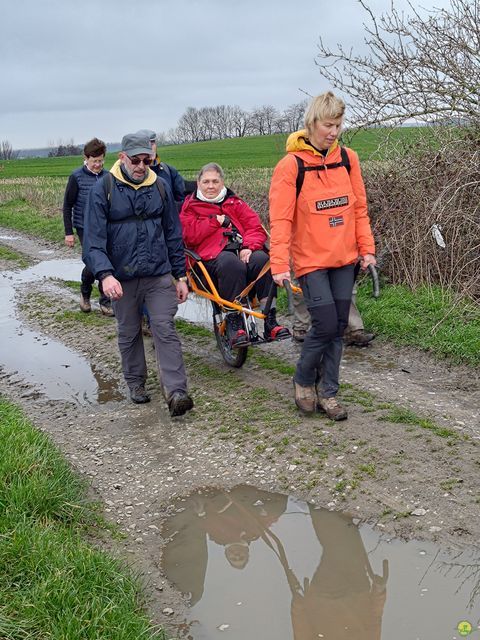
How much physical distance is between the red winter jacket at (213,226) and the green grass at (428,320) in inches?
68.6

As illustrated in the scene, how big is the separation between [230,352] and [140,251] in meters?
1.63

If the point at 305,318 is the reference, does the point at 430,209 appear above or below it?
above

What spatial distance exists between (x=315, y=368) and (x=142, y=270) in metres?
1.63

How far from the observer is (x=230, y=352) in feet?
22.5

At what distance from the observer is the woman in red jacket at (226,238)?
649 cm

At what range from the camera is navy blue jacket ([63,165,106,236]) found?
29.1 feet

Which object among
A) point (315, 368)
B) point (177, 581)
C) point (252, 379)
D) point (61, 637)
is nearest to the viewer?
point (61, 637)

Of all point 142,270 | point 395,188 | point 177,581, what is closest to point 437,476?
point 177,581

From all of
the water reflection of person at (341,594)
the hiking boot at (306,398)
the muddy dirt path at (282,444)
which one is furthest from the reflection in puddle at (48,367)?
the water reflection of person at (341,594)

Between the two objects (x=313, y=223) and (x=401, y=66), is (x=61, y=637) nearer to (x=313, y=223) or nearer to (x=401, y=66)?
(x=313, y=223)

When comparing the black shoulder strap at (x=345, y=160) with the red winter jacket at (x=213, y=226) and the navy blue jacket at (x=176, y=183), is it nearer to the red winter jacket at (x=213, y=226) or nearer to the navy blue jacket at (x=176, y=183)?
the red winter jacket at (x=213, y=226)

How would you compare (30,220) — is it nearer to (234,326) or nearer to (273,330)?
(234,326)

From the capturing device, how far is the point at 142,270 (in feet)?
18.8

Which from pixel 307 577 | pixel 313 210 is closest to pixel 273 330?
pixel 313 210
